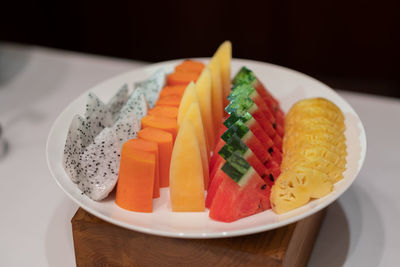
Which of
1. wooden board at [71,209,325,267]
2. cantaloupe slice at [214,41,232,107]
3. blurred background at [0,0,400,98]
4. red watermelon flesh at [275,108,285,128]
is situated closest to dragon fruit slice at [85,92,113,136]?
wooden board at [71,209,325,267]

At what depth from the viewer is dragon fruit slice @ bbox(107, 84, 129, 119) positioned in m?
1.40

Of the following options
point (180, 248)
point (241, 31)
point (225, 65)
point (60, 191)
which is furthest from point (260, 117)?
point (241, 31)

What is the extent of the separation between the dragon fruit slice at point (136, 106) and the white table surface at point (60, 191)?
0.33 metres

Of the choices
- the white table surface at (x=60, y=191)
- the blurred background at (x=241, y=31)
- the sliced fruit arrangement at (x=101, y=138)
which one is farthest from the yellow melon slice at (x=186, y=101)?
the blurred background at (x=241, y=31)

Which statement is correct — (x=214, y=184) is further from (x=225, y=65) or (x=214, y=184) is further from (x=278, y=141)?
(x=225, y=65)

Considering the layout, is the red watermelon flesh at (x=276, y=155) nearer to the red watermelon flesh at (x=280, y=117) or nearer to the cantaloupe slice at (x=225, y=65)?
the red watermelon flesh at (x=280, y=117)

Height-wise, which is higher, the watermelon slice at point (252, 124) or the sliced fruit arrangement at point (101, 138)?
the watermelon slice at point (252, 124)

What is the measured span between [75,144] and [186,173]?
29 centimetres

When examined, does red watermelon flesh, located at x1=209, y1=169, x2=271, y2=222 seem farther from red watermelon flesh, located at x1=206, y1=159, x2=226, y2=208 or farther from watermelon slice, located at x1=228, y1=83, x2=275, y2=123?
watermelon slice, located at x1=228, y1=83, x2=275, y2=123

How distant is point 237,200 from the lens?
1.08m

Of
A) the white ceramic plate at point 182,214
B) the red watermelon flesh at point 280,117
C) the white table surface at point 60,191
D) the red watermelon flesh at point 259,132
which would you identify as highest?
the red watermelon flesh at point 259,132

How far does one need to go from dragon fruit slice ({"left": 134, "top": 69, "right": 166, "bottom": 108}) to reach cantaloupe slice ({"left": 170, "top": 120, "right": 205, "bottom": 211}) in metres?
0.34

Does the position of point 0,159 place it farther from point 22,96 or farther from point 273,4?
point 273,4

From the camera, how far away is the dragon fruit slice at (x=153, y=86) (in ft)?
4.72
